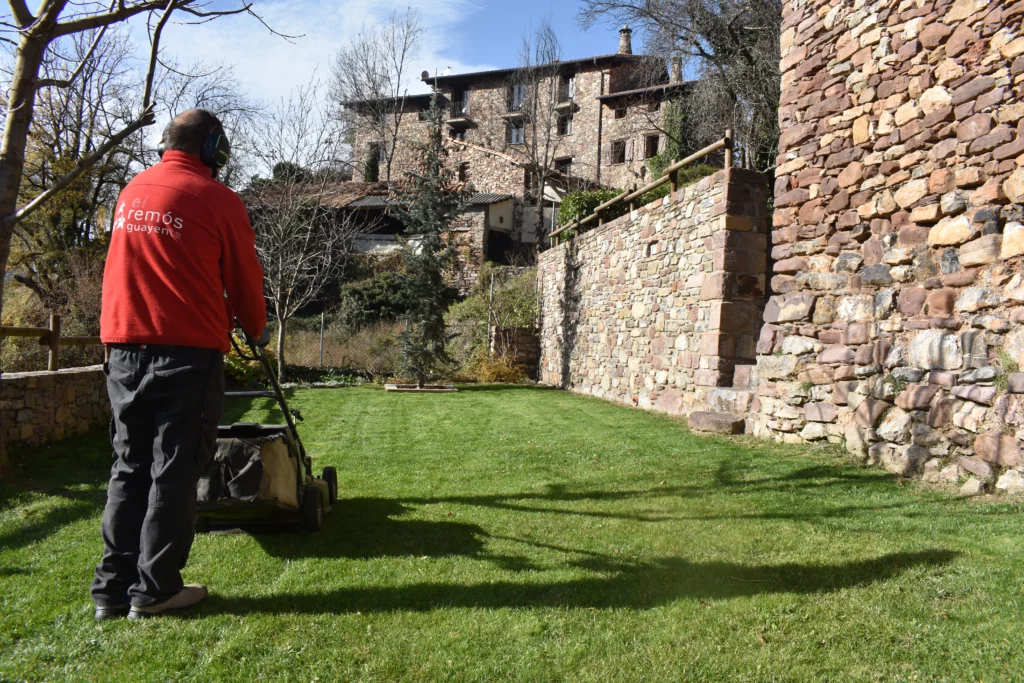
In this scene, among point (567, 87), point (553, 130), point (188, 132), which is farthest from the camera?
point (567, 87)

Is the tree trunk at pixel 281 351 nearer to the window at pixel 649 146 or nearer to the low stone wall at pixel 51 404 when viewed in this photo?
the low stone wall at pixel 51 404

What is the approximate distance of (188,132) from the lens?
3.06m

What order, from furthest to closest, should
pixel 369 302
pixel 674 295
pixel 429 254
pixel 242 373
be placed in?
1. pixel 369 302
2. pixel 429 254
3. pixel 242 373
4. pixel 674 295

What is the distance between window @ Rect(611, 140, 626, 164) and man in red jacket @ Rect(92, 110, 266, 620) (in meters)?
33.0

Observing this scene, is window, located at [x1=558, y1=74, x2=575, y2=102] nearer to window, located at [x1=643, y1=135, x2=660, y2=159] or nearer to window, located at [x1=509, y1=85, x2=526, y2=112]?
window, located at [x1=509, y1=85, x2=526, y2=112]

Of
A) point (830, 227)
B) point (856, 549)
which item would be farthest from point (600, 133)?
point (856, 549)

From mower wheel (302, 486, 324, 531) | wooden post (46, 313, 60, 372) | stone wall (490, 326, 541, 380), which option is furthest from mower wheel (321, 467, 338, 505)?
stone wall (490, 326, 541, 380)

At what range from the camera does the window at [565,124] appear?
3616 cm

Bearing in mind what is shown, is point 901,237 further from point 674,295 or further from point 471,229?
point 471,229

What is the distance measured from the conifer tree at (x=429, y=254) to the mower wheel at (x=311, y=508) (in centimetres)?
1036

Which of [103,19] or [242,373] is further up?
[103,19]

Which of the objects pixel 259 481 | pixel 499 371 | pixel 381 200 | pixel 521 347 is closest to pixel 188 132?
pixel 259 481

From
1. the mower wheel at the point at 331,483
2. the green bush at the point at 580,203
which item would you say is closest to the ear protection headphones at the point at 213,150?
the mower wheel at the point at 331,483

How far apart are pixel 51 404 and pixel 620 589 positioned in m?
6.67
